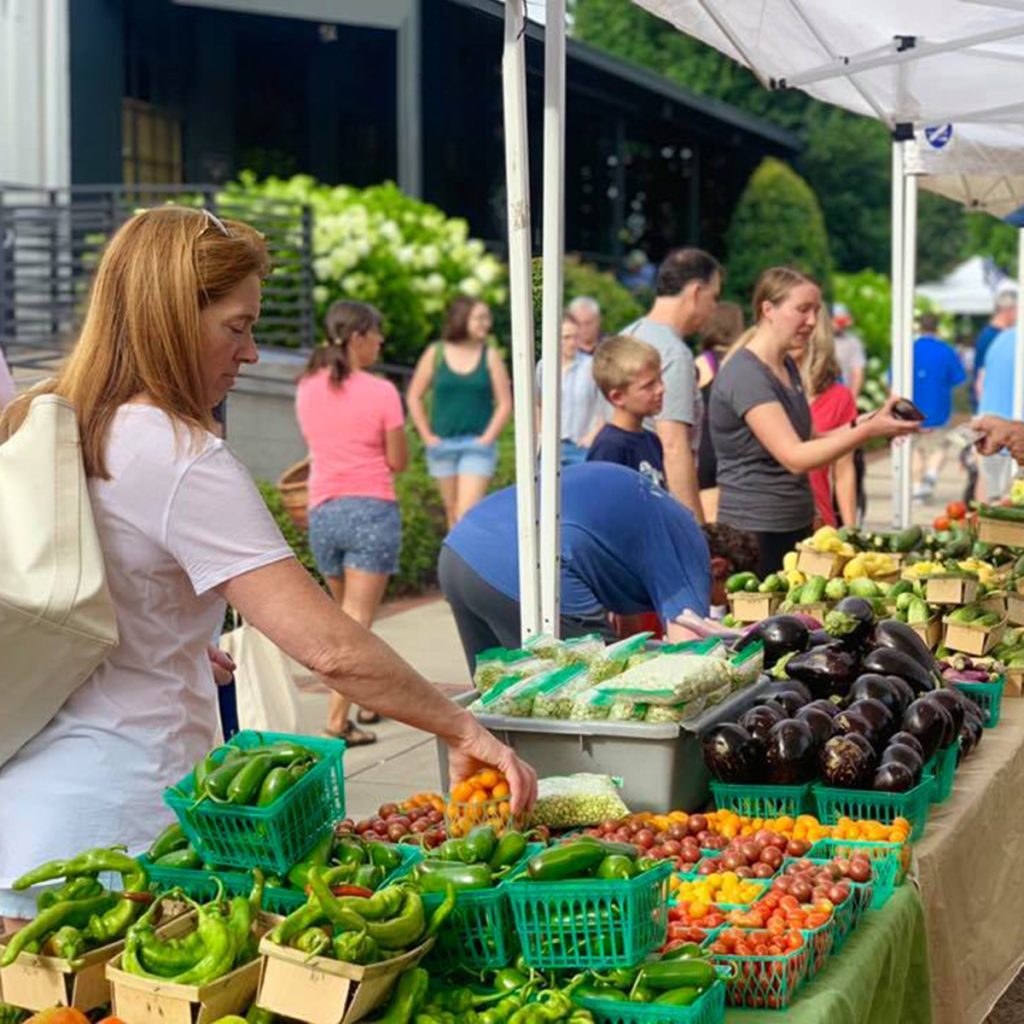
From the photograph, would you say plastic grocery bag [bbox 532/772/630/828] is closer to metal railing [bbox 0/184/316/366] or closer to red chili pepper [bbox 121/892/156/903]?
red chili pepper [bbox 121/892/156/903]

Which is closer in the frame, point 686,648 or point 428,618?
point 686,648

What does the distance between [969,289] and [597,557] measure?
32.4m

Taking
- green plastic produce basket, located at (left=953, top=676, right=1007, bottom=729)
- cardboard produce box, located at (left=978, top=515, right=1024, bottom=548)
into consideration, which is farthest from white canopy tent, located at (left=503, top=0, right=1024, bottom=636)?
cardboard produce box, located at (left=978, top=515, right=1024, bottom=548)

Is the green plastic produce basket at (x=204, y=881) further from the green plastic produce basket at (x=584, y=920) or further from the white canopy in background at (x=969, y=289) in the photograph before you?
the white canopy in background at (x=969, y=289)

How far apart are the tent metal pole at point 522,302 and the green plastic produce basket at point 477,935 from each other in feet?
6.27

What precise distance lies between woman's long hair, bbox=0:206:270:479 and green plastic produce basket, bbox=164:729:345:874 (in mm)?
551

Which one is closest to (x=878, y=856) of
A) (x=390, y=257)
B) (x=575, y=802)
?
(x=575, y=802)

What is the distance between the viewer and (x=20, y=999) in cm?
260

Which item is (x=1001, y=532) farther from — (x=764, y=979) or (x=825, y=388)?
(x=764, y=979)

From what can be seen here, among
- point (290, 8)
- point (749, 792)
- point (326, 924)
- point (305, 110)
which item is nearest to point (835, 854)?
point (749, 792)

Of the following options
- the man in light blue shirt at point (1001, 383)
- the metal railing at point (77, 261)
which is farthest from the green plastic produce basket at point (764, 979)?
the metal railing at point (77, 261)

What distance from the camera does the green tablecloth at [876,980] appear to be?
2.88 metres

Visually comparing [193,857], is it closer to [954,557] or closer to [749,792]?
[749,792]

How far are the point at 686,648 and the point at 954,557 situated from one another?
2539 mm
